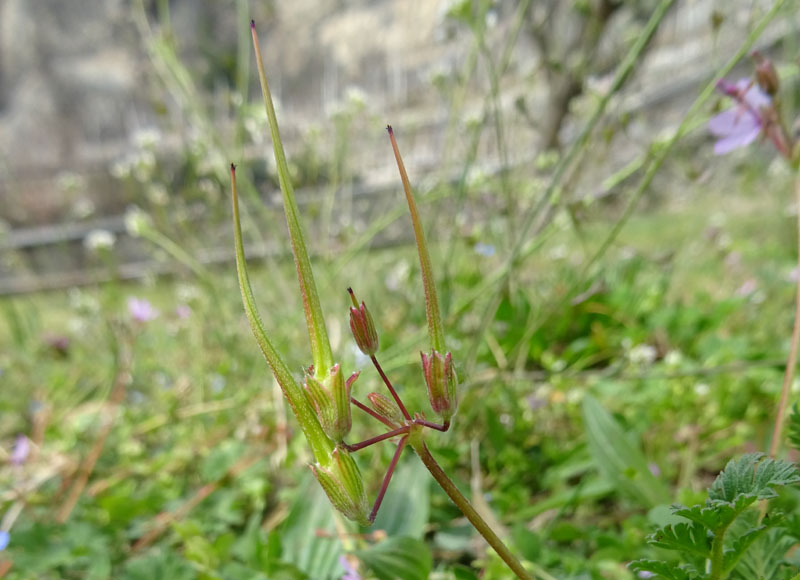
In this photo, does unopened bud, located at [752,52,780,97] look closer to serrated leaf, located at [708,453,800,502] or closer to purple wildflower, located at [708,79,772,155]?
purple wildflower, located at [708,79,772,155]

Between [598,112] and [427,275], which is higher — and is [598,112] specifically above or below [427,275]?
above

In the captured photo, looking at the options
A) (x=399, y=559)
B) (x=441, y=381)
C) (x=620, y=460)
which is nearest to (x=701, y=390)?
(x=620, y=460)

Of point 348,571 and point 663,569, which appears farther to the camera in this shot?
point 348,571

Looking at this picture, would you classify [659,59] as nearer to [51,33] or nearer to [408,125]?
[408,125]

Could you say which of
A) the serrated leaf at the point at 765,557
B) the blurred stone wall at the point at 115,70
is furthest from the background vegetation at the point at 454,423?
the blurred stone wall at the point at 115,70

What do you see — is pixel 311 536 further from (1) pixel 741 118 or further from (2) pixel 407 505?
(1) pixel 741 118

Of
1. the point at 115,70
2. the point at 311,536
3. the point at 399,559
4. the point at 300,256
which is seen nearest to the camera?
the point at 300,256
